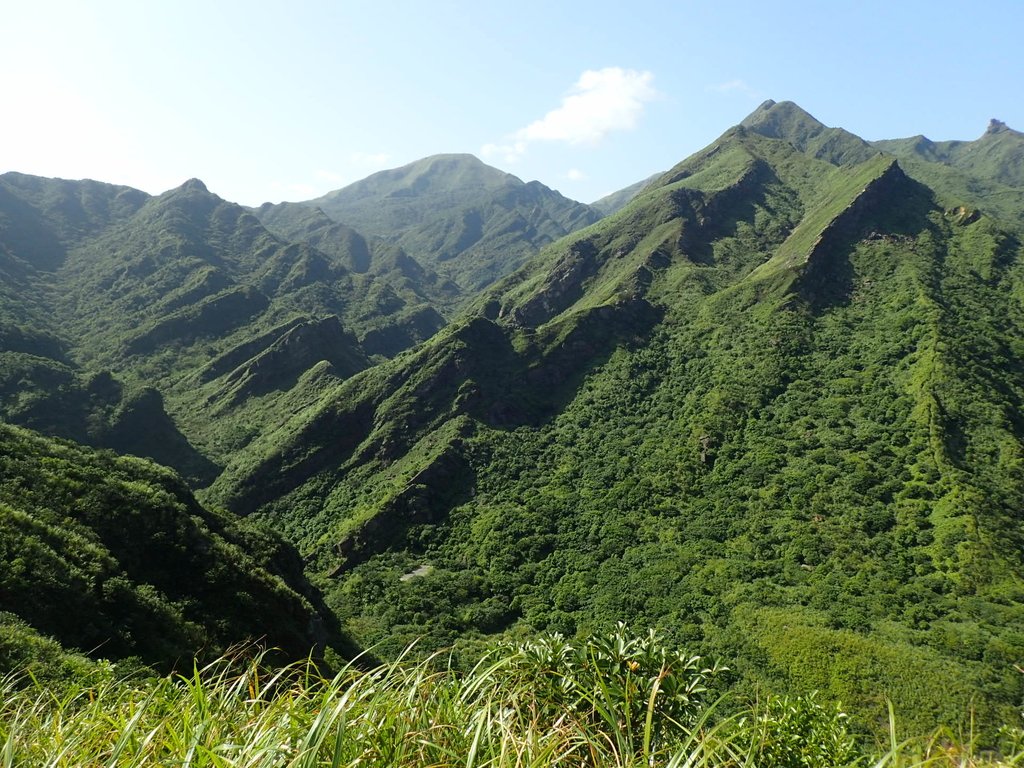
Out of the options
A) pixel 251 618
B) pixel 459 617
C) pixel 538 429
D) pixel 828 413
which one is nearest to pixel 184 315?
pixel 538 429

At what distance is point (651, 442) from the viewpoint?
7556 centimetres

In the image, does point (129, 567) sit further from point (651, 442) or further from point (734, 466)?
point (651, 442)

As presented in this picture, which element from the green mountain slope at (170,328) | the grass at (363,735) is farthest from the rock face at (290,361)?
the grass at (363,735)

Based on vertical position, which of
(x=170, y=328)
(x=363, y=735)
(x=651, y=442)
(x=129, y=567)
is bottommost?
(x=651, y=442)

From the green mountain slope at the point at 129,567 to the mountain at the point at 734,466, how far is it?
19225mm

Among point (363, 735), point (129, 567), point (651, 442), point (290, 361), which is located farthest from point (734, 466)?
point (290, 361)

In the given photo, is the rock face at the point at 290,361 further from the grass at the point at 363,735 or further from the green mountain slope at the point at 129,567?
the grass at the point at 363,735

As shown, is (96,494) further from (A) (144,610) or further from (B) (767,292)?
(B) (767,292)

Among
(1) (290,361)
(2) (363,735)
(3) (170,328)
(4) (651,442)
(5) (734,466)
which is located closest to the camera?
(2) (363,735)

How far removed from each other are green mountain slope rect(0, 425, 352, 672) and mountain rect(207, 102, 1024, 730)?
1923 cm

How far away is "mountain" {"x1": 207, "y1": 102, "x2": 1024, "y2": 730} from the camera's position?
41906mm

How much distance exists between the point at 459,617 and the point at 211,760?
51.7m

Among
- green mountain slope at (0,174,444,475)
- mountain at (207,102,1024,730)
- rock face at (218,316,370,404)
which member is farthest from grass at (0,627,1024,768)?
rock face at (218,316,370,404)

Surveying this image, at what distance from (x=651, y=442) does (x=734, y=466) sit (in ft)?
40.9
